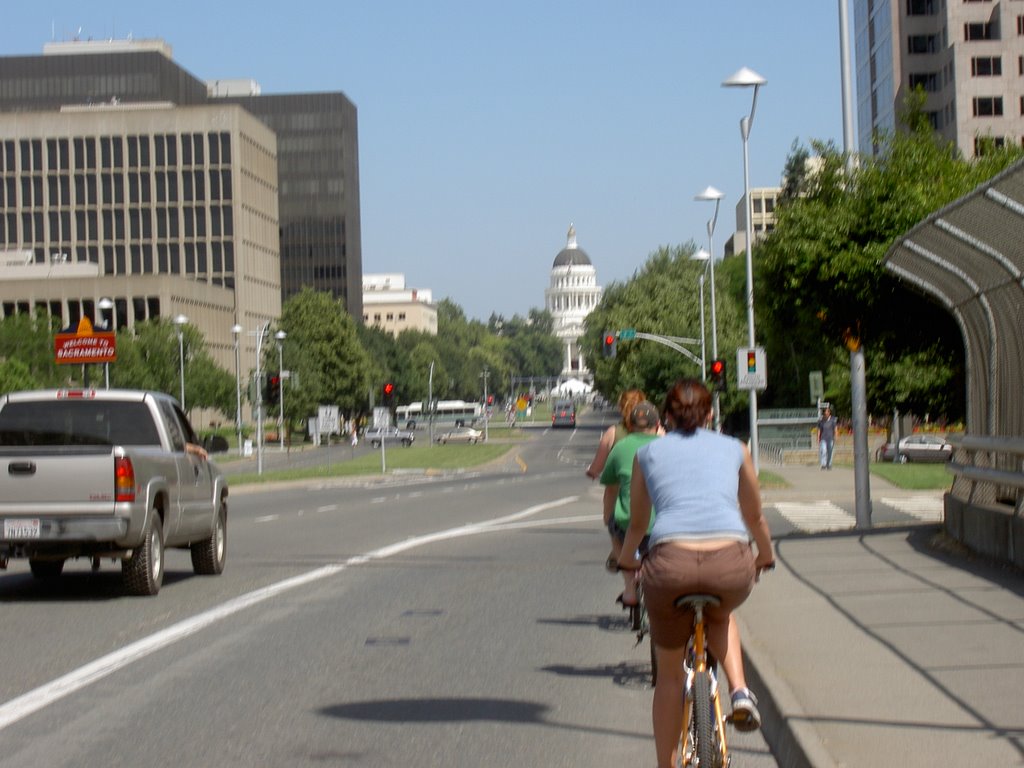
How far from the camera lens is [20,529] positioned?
13641 millimetres

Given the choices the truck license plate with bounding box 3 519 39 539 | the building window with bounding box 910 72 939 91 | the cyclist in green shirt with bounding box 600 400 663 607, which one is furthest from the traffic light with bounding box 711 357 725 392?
the building window with bounding box 910 72 939 91

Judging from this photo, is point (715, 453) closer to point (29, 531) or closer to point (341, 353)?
point (29, 531)

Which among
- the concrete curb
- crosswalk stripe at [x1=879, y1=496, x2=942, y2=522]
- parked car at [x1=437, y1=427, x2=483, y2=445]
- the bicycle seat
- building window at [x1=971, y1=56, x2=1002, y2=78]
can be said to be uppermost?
building window at [x1=971, y1=56, x2=1002, y2=78]

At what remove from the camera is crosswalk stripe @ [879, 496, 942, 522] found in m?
25.1

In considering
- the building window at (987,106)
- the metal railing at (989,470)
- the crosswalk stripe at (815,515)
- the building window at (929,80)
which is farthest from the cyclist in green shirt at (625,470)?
the building window at (929,80)

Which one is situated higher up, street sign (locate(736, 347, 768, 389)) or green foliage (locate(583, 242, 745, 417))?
green foliage (locate(583, 242, 745, 417))

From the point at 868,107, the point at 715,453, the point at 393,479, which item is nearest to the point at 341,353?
the point at 868,107

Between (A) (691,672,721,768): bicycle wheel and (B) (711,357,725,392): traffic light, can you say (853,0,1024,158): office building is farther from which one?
(A) (691,672,721,768): bicycle wheel

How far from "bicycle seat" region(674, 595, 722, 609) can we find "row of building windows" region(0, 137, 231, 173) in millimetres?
126682

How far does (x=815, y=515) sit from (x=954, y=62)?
205 feet

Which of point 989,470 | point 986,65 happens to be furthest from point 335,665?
point 986,65

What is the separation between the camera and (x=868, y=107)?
97.8 m

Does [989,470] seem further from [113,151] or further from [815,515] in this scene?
[113,151]

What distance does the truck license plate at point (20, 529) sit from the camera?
13.6 m
